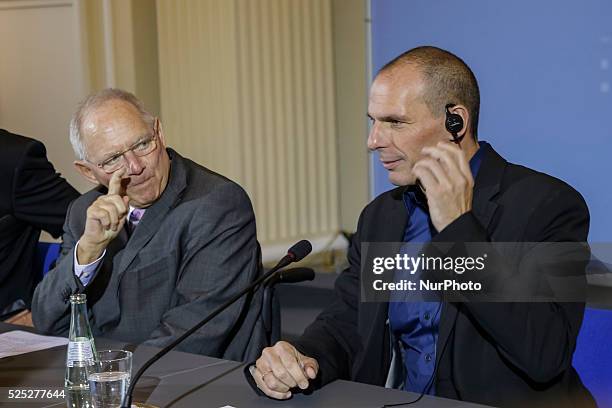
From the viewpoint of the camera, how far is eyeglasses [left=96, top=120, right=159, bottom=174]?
2367 mm

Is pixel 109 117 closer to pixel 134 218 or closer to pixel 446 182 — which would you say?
pixel 134 218

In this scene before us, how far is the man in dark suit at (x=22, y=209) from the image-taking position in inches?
120

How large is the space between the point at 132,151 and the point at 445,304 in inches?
38.0

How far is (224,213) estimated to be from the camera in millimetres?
2375

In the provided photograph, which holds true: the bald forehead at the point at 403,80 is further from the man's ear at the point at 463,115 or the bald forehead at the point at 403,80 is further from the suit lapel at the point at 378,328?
the suit lapel at the point at 378,328

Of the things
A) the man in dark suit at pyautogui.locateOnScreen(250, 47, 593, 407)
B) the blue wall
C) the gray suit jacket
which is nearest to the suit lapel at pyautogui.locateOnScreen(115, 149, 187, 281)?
the gray suit jacket

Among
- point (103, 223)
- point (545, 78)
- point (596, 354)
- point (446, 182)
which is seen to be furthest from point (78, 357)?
point (545, 78)

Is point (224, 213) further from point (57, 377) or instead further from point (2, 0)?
point (2, 0)

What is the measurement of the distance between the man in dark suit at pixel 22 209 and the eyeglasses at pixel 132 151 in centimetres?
78

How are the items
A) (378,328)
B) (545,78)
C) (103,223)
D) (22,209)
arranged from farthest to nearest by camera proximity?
(545,78) < (22,209) < (103,223) < (378,328)

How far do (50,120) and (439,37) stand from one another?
1892 mm

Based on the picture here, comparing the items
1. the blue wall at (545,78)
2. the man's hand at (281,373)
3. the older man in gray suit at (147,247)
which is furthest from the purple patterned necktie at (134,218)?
the blue wall at (545,78)

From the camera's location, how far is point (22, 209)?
10.2 feet

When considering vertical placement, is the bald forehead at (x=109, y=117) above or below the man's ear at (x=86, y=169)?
above
